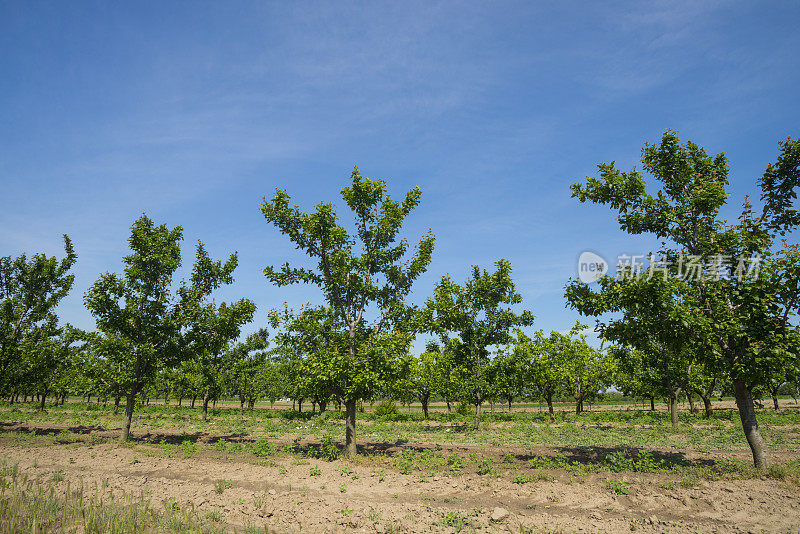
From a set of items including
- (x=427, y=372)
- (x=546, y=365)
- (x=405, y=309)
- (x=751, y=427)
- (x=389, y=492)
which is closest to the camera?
(x=389, y=492)

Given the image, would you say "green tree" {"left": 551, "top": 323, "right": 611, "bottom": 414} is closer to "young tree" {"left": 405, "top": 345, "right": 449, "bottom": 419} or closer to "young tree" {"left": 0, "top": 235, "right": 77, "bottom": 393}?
"young tree" {"left": 405, "top": 345, "right": 449, "bottom": 419}

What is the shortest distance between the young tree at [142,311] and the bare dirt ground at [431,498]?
5.79 metres

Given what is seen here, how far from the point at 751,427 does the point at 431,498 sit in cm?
1066

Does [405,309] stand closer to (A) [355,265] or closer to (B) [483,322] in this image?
(A) [355,265]

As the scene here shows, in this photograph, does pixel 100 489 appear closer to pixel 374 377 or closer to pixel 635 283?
pixel 374 377

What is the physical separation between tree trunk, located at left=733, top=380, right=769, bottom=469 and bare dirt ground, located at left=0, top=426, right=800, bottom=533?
1.77 m

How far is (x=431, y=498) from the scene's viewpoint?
10.8 meters

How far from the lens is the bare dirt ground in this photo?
8.75 metres

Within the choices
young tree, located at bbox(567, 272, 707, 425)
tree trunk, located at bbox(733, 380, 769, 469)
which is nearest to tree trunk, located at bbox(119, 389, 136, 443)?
young tree, located at bbox(567, 272, 707, 425)

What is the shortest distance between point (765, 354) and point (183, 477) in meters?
19.0

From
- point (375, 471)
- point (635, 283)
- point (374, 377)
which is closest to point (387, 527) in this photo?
point (375, 471)

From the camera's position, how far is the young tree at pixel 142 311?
19.9 metres

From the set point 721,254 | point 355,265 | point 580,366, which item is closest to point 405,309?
point 355,265

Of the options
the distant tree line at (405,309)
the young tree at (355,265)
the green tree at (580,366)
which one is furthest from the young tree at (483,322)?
the green tree at (580,366)
